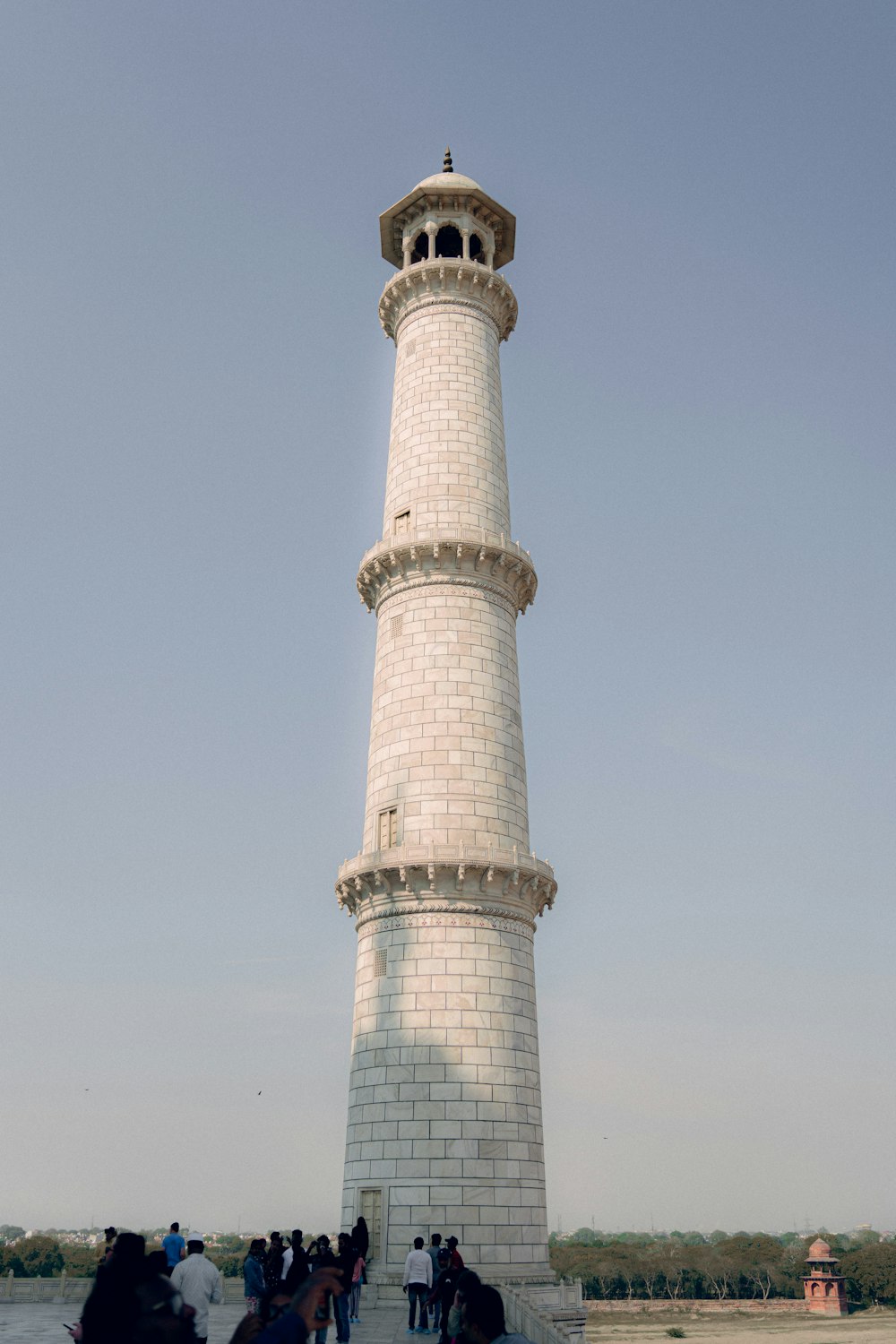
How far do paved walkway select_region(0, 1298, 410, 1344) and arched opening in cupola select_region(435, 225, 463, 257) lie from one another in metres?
36.4

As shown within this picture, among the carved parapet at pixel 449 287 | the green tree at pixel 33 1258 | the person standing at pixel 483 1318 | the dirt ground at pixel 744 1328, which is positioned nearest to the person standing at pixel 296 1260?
the person standing at pixel 483 1318

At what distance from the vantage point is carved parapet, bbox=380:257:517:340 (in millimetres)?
40875

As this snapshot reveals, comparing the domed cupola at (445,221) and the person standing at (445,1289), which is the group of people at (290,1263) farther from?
the domed cupola at (445,221)

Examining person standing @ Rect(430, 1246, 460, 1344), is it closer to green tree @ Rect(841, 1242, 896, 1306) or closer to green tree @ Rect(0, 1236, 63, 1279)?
green tree @ Rect(0, 1236, 63, 1279)

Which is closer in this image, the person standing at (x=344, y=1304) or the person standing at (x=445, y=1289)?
the person standing at (x=445, y=1289)

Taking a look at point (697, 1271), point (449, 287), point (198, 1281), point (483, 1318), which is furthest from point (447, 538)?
point (697, 1271)

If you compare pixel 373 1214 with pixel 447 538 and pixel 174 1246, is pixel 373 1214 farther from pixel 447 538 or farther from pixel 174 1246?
pixel 447 538

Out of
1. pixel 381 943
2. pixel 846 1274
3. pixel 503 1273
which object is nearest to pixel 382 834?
pixel 381 943

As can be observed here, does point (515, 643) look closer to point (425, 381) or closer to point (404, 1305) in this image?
point (425, 381)

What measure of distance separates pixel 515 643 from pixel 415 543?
15.5 ft

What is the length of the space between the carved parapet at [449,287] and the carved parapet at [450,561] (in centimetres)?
1043

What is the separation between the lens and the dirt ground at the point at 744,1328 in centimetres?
8838

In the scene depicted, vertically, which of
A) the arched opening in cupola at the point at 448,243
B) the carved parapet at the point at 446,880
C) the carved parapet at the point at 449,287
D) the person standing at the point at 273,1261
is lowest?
the person standing at the point at 273,1261

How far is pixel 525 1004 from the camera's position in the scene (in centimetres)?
3128
